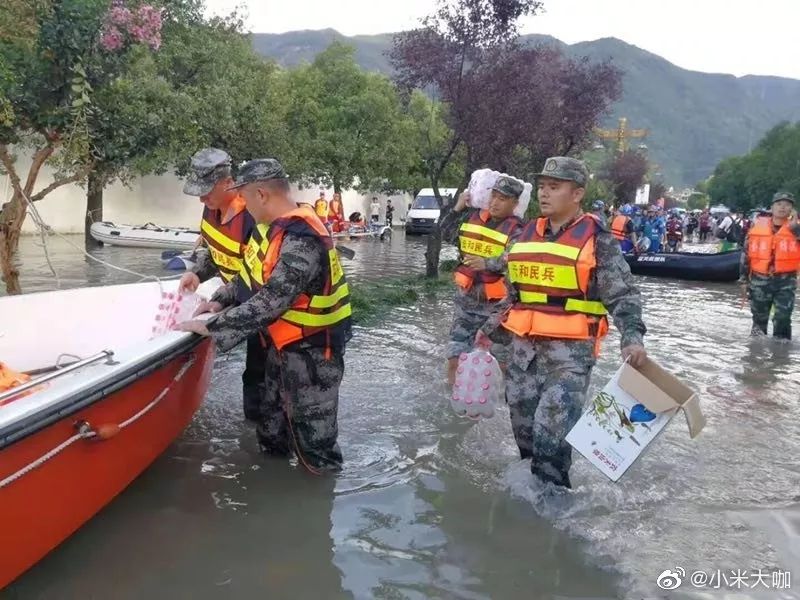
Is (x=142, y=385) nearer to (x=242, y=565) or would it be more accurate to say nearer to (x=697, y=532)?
(x=242, y=565)

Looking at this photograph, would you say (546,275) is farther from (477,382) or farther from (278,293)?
(278,293)

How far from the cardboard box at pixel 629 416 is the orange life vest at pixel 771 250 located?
248 inches

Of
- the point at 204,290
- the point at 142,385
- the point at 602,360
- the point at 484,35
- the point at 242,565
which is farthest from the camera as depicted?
the point at 484,35

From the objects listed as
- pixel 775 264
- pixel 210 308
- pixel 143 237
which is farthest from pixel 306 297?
pixel 143 237

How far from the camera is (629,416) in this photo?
3.50 metres

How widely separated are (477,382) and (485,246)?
1.57 metres

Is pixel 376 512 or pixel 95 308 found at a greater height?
pixel 95 308

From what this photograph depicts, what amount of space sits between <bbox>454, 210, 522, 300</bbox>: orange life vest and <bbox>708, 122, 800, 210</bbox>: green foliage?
40.4m

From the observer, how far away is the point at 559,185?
3854 millimetres

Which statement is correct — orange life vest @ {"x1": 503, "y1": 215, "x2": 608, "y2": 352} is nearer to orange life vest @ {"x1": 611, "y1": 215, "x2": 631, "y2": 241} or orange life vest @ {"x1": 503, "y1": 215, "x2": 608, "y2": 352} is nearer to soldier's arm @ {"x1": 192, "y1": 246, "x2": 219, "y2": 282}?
soldier's arm @ {"x1": 192, "y1": 246, "x2": 219, "y2": 282}

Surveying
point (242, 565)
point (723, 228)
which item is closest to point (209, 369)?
point (242, 565)

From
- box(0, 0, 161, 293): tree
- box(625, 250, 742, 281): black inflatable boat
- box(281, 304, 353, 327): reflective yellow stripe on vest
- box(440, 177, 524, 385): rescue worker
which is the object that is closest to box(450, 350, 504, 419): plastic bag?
box(440, 177, 524, 385): rescue worker

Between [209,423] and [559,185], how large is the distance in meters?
2.97

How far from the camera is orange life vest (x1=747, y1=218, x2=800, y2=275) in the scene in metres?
8.75
